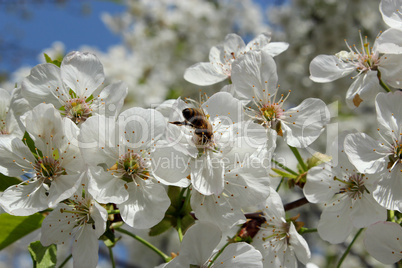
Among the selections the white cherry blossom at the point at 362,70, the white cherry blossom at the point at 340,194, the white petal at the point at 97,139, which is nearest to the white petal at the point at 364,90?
the white cherry blossom at the point at 362,70

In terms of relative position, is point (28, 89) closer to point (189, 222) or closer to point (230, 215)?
point (189, 222)

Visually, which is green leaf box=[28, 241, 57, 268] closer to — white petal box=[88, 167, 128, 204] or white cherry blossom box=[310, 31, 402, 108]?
white petal box=[88, 167, 128, 204]

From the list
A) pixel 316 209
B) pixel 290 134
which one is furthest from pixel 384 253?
pixel 316 209

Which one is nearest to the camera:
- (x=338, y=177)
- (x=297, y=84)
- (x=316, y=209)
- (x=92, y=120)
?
(x=92, y=120)

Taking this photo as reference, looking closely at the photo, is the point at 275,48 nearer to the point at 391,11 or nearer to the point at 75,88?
the point at 391,11

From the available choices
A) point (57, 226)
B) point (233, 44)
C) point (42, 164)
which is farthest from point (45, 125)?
point (233, 44)

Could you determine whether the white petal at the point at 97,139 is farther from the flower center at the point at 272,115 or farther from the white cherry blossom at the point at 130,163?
the flower center at the point at 272,115

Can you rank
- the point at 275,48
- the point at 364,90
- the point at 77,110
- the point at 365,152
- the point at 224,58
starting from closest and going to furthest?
1. the point at 365,152
2. the point at 77,110
3. the point at 364,90
4. the point at 275,48
5. the point at 224,58
